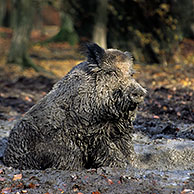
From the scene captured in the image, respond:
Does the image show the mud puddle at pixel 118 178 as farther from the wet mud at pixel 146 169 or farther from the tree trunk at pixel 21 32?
the tree trunk at pixel 21 32

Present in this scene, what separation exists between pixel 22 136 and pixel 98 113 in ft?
3.78

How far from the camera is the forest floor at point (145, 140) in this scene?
13.7 feet

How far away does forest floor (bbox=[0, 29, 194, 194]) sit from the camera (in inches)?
165

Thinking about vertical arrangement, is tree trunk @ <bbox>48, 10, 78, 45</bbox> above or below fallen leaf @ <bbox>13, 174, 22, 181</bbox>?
above

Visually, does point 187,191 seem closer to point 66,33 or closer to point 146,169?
point 146,169

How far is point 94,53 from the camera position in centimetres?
451

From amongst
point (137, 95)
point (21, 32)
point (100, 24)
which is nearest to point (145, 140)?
point (137, 95)

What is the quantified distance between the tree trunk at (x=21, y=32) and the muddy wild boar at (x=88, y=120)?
32.3 feet

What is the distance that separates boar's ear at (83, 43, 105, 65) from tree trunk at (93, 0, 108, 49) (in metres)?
11.0

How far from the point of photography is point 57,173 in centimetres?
446

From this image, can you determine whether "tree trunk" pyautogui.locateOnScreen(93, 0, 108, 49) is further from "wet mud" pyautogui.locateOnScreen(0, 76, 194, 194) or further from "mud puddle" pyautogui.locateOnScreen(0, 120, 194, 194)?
"mud puddle" pyautogui.locateOnScreen(0, 120, 194, 194)

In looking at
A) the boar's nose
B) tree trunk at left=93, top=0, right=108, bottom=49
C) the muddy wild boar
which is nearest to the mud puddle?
the muddy wild boar

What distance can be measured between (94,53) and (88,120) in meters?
0.88

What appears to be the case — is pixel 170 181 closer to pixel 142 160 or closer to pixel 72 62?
pixel 142 160
